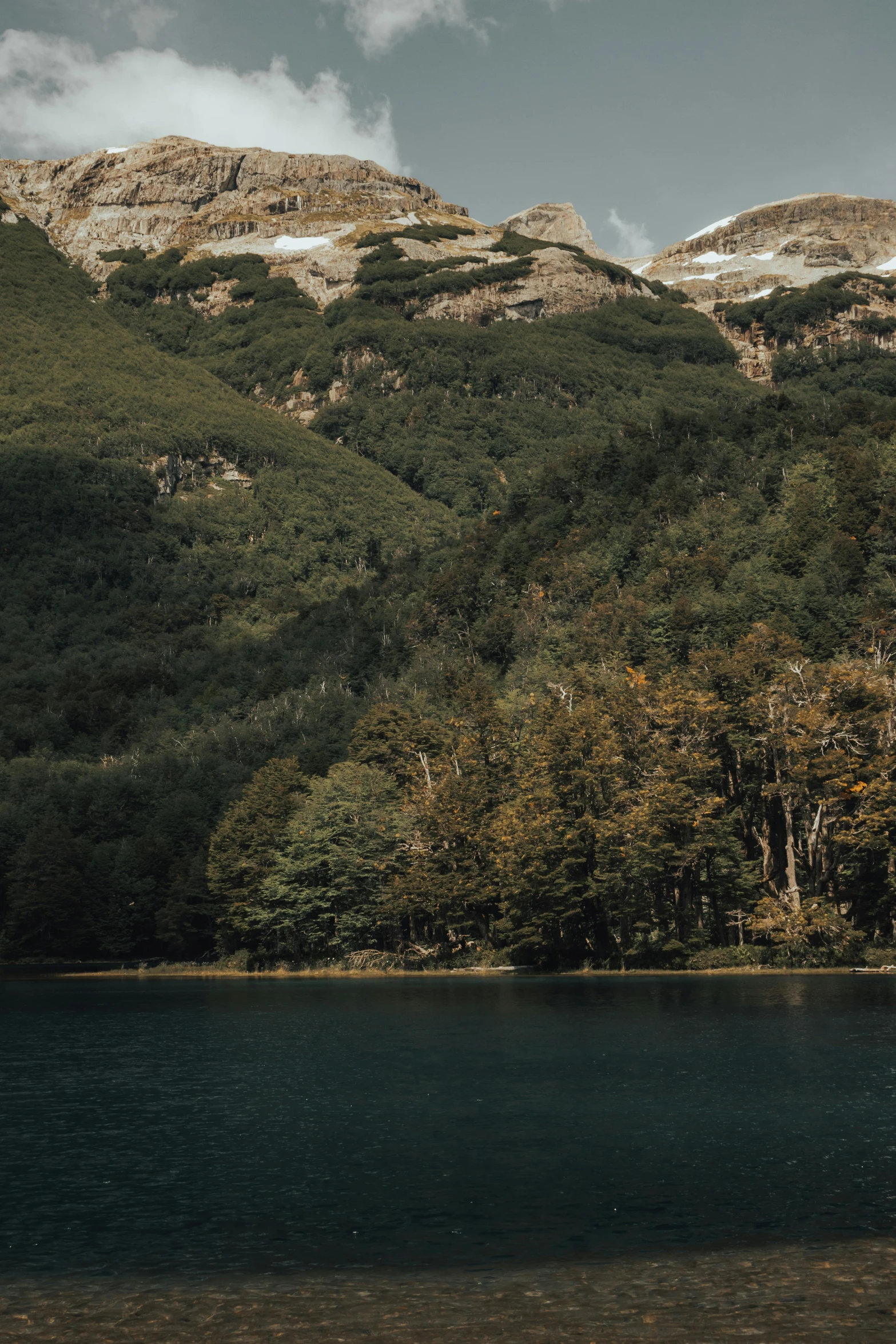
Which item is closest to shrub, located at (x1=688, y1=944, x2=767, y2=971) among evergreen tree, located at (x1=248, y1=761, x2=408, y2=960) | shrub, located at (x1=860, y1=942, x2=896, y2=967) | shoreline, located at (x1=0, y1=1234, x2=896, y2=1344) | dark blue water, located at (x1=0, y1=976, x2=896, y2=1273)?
shrub, located at (x1=860, y1=942, x2=896, y2=967)

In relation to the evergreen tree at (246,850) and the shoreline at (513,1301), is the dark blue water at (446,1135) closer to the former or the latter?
the shoreline at (513,1301)

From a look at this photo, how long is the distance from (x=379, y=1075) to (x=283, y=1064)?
500 cm

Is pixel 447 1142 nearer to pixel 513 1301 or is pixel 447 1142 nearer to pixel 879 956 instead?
pixel 513 1301

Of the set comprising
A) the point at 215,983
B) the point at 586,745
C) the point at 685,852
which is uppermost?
the point at 586,745

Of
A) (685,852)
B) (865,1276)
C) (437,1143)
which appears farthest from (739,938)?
(865,1276)

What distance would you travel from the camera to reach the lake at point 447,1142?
59.6ft

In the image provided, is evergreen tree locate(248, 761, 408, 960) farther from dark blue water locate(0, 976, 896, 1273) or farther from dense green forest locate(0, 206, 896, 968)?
dark blue water locate(0, 976, 896, 1273)

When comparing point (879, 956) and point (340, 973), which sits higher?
point (879, 956)

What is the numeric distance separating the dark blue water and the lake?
96 mm

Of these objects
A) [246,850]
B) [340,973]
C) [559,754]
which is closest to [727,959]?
[559,754]

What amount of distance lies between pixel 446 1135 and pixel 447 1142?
0.68 metres

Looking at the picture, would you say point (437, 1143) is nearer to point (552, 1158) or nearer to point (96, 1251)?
point (552, 1158)

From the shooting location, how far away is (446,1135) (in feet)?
88.4

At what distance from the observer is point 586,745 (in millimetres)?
79375
